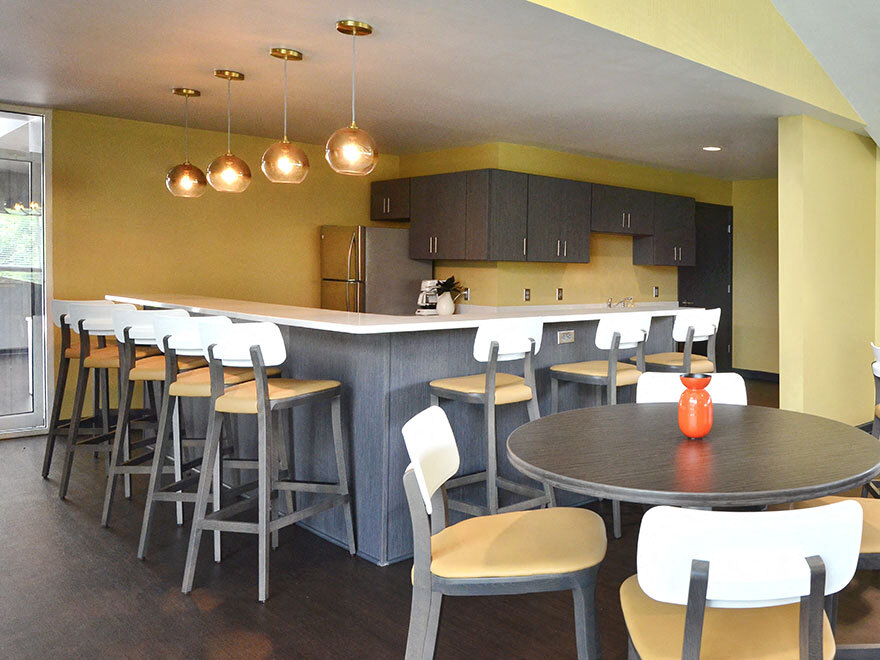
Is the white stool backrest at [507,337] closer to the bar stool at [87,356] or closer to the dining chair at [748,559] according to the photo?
the dining chair at [748,559]

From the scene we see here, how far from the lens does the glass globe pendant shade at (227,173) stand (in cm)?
437

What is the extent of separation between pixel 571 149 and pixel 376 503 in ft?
15.2

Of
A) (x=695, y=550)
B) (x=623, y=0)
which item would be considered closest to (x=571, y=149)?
(x=623, y=0)

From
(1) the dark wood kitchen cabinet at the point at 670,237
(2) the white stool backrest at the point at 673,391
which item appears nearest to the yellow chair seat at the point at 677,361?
(2) the white stool backrest at the point at 673,391

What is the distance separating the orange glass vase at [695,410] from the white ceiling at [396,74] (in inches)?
76.7

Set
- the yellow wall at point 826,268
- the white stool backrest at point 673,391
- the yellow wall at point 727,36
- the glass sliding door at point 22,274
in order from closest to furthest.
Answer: the white stool backrest at point 673,391 → the yellow wall at point 727,36 → the yellow wall at point 826,268 → the glass sliding door at point 22,274

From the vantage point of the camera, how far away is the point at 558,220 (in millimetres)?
6684

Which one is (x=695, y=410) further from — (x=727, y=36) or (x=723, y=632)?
(x=727, y=36)

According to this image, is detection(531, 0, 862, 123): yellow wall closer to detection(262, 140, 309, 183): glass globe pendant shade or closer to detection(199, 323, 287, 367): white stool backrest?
detection(262, 140, 309, 183): glass globe pendant shade

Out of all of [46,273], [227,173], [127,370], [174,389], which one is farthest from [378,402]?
[46,273]

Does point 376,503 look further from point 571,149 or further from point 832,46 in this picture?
point 571,149

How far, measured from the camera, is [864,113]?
8.91 ft

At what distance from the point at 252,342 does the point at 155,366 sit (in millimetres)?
1180

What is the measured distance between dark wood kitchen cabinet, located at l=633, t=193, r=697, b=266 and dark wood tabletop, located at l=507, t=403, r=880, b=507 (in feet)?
18.5
